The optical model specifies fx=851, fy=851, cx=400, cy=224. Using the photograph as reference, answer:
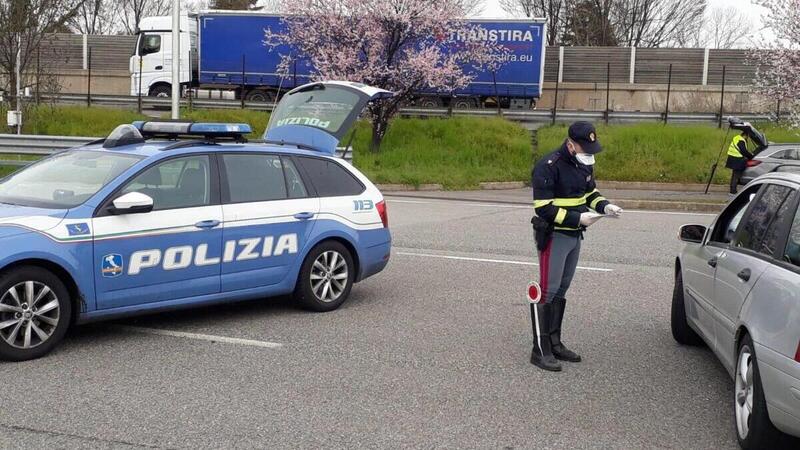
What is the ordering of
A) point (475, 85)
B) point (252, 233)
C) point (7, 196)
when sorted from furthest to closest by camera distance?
point (475, 85)
point (252, 233)
point (7, 196)

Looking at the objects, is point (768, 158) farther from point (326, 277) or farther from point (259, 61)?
point (259, 61)

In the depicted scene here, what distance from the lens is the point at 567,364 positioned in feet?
20.0

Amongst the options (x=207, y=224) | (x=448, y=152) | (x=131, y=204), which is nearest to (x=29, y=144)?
(x=448, y=152)

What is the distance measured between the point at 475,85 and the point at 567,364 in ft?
88.9

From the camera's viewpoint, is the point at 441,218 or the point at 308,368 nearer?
the point at 308,368

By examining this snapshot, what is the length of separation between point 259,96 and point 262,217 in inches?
1065

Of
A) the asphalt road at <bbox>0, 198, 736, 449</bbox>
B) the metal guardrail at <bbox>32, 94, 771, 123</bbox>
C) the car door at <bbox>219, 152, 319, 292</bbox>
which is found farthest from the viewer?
the metal guardrail at <bbox>32, 94, 771, 123</bbox>

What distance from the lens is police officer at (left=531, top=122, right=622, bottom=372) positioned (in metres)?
5.81

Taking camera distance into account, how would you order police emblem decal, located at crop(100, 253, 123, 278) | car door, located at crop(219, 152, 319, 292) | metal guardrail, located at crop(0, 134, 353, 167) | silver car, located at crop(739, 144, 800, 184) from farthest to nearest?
metal guardrail, located at crop(0, 134, 353, 167), silver car, located at crop(739, 144, 800, 184), car door, located at crop(219, 152, 319, 292), police emblem decal, located at crop(100, 253, 123, 278)

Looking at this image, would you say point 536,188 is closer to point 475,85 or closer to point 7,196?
point 7,196

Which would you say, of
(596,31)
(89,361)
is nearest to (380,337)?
(89,361)

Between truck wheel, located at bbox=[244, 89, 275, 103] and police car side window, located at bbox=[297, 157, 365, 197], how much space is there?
25.5m

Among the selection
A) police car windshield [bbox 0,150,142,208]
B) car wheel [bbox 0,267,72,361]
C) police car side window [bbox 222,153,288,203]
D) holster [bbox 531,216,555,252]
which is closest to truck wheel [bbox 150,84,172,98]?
police car windshield [bbox 0,150,142,208]

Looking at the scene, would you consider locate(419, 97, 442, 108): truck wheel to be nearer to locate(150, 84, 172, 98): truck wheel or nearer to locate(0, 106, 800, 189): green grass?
locate(0, 106, 800, 189): green grass
